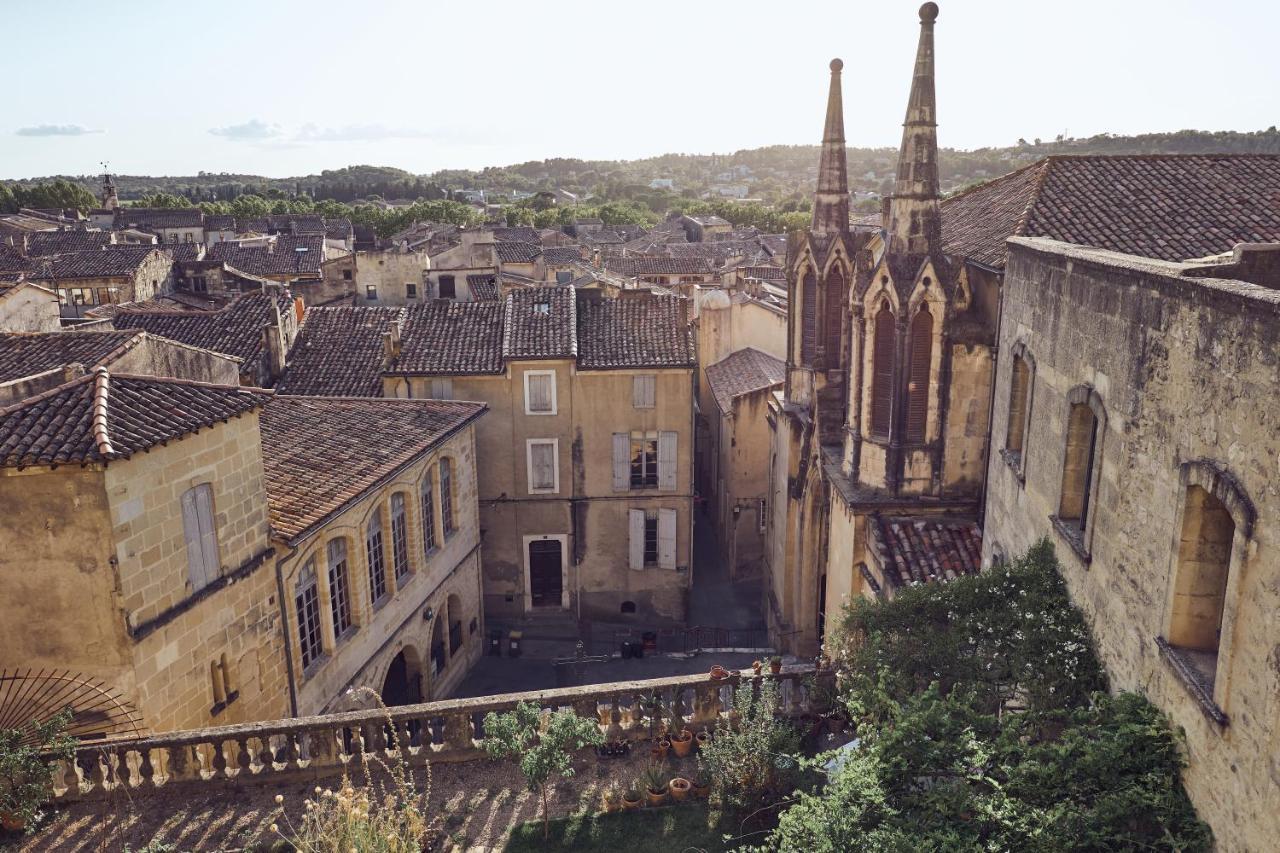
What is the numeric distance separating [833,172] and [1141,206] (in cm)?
883

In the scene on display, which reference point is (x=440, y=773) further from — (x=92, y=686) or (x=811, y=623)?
(x=811, y=623)

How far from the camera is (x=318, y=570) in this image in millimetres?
20312

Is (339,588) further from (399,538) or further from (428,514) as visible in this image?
(428,514)

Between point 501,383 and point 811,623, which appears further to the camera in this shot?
point 501,383

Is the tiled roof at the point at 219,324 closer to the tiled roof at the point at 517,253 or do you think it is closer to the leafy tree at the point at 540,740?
the leafy tree at the point at 540,740

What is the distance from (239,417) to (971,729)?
13.4 metres

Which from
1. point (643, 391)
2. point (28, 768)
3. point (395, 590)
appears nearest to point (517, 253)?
point (643, 391)

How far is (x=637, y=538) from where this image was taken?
105ft

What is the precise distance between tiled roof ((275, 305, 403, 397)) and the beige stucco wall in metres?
5.06

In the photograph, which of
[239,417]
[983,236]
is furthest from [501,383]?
[983,236]

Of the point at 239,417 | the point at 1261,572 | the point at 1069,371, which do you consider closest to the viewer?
the point at 1261,572

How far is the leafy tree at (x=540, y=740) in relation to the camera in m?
13.8

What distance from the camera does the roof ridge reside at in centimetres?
1401

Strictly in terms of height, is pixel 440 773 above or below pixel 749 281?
below
